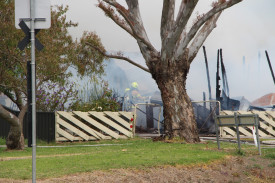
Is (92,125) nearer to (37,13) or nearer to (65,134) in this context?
(65,134)

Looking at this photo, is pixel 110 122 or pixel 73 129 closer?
pixel 73 129

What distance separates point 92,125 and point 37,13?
14.7 metres

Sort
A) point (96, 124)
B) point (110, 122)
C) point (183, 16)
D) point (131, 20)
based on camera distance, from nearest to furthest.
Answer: point (183, 16)
point (131, 20)
point (96, 124)
point (110, 122)

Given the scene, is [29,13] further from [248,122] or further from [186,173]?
[248,122]

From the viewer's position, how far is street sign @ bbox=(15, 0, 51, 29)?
8398 millimetres

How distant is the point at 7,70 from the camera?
1916 cm

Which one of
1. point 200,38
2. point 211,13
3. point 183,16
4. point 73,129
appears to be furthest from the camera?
point 73,129

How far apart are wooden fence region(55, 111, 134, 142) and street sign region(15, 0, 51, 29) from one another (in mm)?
13478

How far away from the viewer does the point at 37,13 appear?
845 centimetres

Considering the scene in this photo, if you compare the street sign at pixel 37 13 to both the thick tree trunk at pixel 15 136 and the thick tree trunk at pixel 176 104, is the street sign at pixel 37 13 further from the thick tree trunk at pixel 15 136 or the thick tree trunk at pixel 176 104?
the thick tree trunk at pixel 176 104

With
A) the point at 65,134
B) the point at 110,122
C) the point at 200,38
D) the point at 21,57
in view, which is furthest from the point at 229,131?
the point at 21,57

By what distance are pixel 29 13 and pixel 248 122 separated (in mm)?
7841

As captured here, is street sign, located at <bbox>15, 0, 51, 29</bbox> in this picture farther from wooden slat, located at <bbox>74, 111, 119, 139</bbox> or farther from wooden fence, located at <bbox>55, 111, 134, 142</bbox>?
wooden slat, located at <bbox>74, 111, 119, 139</bbox>

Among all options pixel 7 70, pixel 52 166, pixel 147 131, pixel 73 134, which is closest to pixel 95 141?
pixel 73 134
